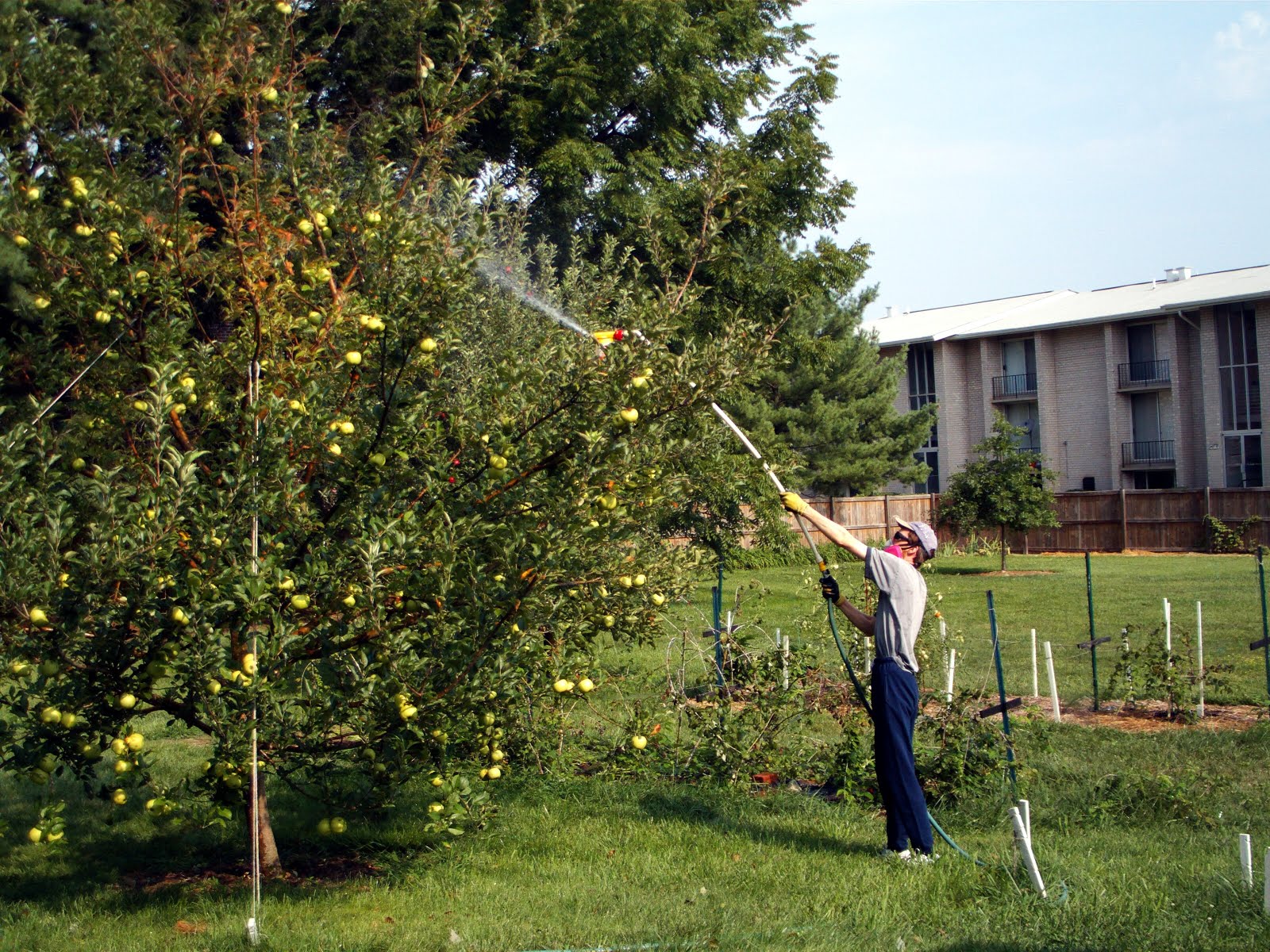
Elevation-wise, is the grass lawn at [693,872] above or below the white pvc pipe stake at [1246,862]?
below

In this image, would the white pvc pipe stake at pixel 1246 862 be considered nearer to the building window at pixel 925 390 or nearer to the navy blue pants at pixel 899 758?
the navy blue pants at pixel 899 758

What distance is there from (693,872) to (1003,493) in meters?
25.1

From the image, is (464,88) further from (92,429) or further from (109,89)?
(92,429)

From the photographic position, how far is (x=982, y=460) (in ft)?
101

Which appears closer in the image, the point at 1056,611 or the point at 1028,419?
the point at 1056,611

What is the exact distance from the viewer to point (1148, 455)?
42.5 m

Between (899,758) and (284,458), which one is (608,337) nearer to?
(284,458)

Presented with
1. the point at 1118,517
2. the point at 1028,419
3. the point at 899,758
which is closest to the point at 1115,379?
the point at 1028,419

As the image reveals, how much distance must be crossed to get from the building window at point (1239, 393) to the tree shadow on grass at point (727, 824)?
125 ft

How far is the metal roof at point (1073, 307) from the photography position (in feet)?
131

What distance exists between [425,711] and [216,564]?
1.07m

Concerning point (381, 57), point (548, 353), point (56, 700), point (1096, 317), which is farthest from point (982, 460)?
point (56, 700)

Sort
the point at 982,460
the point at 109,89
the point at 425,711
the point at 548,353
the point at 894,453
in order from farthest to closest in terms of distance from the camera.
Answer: the point at 894,453, the point at 982,460, the point at 548,353, the point at 109,89, the point at 425,711

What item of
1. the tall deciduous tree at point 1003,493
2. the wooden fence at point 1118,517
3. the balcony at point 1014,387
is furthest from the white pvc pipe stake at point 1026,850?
the balcony at point 1014,387
